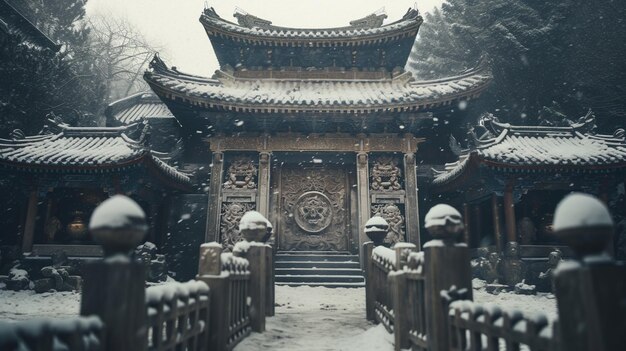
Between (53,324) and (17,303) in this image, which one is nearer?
(53,324)

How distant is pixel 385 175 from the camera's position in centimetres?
1186

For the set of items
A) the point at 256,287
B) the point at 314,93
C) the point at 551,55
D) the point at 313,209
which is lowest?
the point at 256,287

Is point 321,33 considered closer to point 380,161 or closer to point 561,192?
point 380,161

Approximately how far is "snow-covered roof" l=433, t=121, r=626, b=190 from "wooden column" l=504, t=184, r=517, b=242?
703 millimetres

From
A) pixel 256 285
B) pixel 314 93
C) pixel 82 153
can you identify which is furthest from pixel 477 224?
pixel 82 153

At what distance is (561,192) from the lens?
11.5m

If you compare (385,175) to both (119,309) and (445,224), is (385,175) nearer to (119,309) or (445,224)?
(445,224)

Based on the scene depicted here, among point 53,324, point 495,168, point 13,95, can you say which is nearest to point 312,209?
point 495,168

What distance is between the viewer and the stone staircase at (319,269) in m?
10.2

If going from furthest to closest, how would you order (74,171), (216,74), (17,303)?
1. (216,74)
2. (74,171)
3. (17,303)

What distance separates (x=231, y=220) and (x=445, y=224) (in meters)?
8.97

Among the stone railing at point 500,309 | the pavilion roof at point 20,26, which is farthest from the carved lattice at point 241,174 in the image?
the pavilion roof at point 20,26

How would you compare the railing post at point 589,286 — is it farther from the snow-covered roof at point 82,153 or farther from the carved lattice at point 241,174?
the carved lattice at point 241,174

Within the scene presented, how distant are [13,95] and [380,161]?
13404 mm
